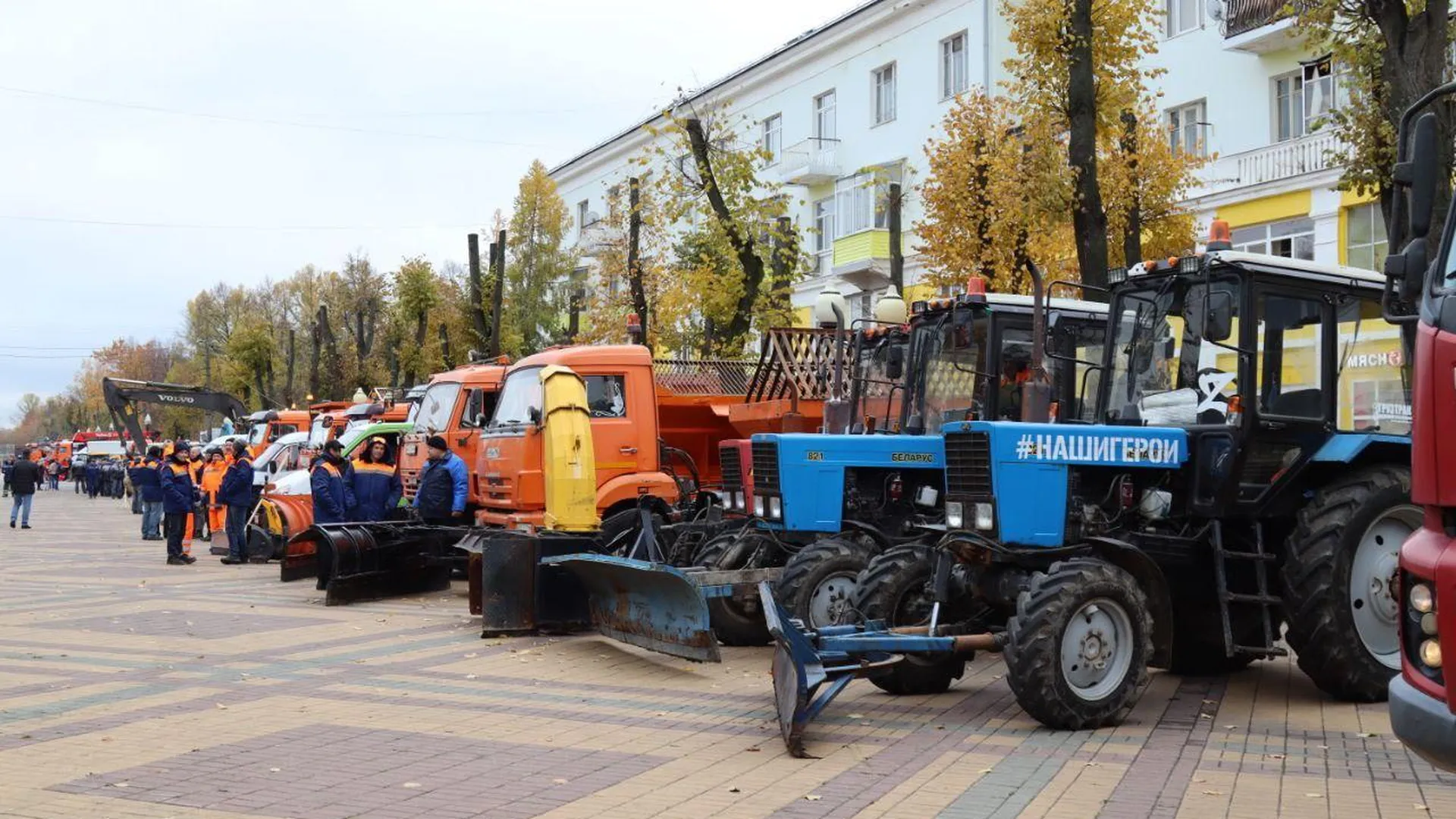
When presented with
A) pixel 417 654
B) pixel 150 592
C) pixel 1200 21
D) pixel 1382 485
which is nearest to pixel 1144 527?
pixel 1382 485

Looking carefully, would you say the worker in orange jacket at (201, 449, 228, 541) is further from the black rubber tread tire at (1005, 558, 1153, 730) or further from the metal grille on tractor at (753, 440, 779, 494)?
the black rubber tread tire at (1005, 558, 1153, 730)

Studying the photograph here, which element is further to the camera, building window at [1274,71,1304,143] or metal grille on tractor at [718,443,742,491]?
building window at [1274,71,1304,143]

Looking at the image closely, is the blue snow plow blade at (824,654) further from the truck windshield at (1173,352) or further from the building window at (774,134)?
the building window at (774,134)

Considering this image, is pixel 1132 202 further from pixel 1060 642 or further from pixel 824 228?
pixel 824 228

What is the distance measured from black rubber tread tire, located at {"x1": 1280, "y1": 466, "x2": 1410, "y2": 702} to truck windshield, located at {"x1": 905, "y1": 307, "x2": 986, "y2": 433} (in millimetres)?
3256

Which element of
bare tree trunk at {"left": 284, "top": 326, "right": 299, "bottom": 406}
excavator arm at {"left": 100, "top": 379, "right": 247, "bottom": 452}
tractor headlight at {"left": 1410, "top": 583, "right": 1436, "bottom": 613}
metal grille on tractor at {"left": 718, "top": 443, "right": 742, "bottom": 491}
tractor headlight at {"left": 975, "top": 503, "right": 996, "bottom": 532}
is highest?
bare tree trunk at {"left": 284, "top": 326, "right": 299, "bottom": 406}

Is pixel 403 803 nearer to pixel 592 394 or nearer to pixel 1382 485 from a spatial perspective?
pixel 1382 485

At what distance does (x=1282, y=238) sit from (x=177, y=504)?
804 inches

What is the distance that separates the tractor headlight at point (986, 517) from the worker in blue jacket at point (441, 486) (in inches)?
370

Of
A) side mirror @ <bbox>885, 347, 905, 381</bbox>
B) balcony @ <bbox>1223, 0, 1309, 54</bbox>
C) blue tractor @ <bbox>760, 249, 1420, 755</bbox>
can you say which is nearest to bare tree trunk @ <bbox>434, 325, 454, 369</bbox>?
balcony @ <bbox>1223, 0, 1309, 54</bbox>

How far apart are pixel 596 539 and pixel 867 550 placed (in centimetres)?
366

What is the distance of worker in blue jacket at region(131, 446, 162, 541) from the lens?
1060 inches

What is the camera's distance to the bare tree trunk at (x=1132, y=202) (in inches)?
879

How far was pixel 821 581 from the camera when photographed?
34.9ft
